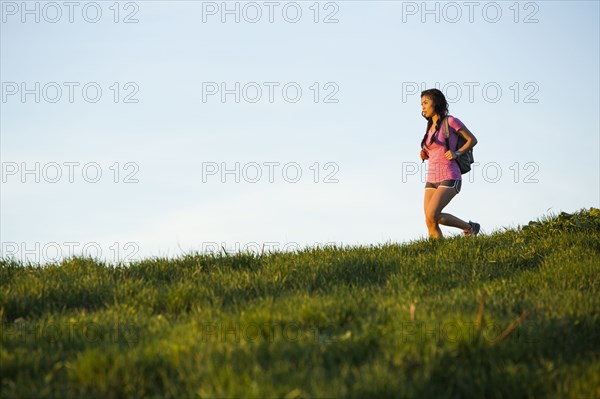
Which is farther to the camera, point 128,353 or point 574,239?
point 574,239

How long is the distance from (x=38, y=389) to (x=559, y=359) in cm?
369

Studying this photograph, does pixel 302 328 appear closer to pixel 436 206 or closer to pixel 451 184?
pixel 436 206

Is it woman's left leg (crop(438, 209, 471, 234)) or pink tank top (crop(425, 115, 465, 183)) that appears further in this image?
woman's left leg (crop(438, 209, 471, 234))

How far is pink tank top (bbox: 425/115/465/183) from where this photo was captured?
1049 cm

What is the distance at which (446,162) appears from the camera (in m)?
10.5

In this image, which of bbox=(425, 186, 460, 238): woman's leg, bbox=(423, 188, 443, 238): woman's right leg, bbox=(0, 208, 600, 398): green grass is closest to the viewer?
bbox=(0, 208, 600, 398): green grass

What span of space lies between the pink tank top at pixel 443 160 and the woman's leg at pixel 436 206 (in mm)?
237

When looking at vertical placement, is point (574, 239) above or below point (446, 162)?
below

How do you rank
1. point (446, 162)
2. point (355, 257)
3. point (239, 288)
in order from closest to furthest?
point (239, 288), point (355, 257), point (446, 162)

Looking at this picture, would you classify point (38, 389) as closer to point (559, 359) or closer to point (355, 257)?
point (559, 359)

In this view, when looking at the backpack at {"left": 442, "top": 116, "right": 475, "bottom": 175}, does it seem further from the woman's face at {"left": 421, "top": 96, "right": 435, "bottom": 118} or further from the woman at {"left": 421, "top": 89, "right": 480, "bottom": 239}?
the woman's face at {"left": 421, "top": 96, "right": 435, "bottom": 118}

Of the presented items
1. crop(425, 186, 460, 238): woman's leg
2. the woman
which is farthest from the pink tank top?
crop(425, 186, 460, 238): woman's leg

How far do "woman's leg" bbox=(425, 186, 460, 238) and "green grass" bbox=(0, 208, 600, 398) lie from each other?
255 centimetres

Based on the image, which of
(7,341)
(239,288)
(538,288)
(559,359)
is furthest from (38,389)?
(538,288)
